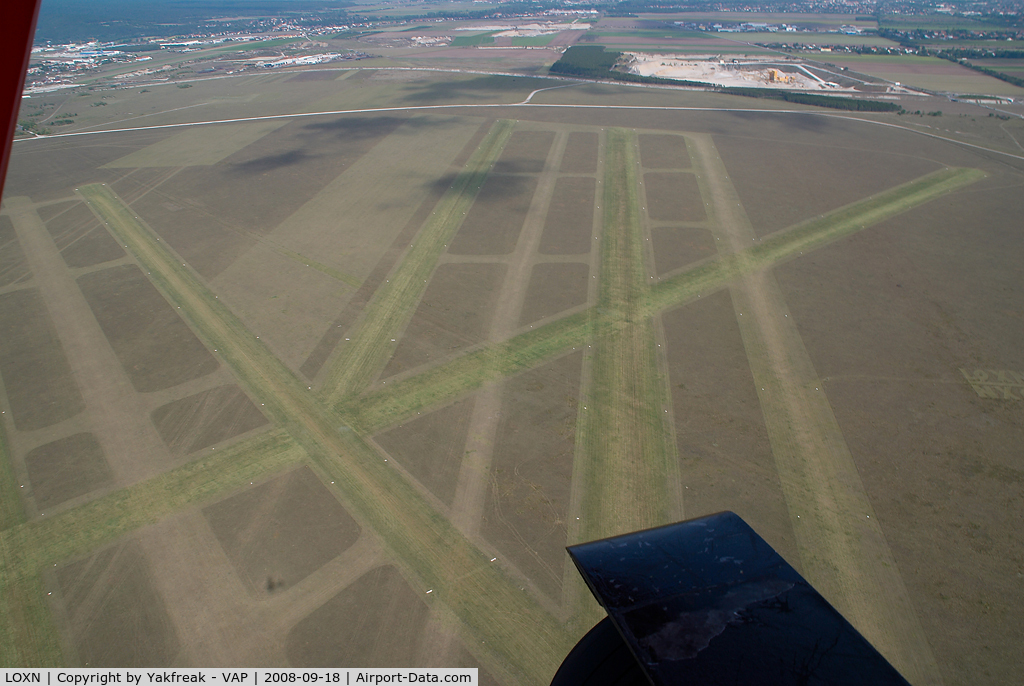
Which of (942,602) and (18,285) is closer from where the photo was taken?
(942,602)

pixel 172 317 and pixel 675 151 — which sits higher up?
pixel 675 151

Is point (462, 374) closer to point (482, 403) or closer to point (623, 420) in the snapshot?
point (482, 403)

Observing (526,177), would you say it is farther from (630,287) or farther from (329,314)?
(329,314)

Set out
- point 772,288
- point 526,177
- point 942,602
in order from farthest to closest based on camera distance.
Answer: point 526,177 < point 772,288 < point 942,602

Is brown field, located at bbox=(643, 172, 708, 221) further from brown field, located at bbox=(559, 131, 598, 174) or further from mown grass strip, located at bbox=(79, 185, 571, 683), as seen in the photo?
mown grass strip, located at bbox=(79, 185, 571, 683)

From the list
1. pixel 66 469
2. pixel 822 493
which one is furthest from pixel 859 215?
pixel 66 469

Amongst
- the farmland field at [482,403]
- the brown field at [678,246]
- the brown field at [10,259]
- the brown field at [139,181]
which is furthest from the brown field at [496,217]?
the brown field at [139,181]

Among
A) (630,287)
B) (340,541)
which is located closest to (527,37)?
(630,287)
